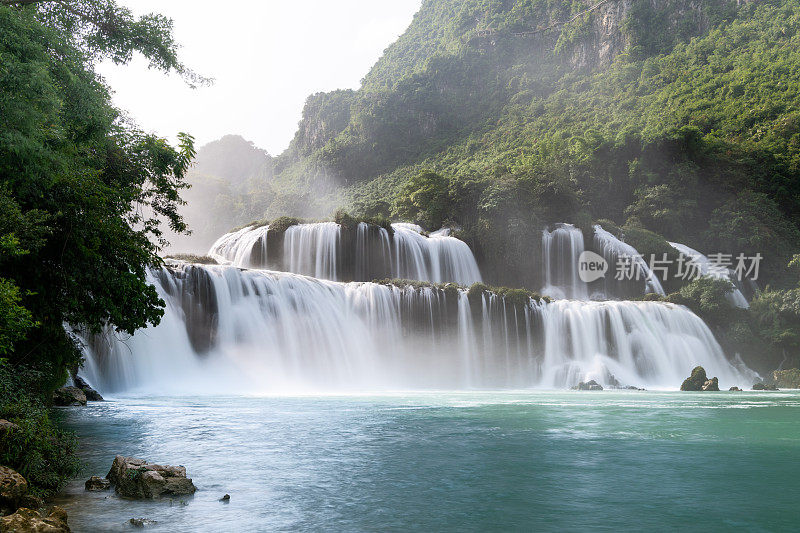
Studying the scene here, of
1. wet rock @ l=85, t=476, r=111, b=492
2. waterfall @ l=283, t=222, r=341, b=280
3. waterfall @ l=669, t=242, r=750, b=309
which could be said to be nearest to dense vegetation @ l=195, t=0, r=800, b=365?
waterfall @ l=669, t=242, r=750, b=309

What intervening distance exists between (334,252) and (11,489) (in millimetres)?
29736

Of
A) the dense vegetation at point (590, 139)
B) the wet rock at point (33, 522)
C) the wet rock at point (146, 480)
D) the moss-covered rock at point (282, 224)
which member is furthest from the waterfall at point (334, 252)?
the wet rock at point (33, 522)

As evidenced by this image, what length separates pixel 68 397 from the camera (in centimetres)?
1482

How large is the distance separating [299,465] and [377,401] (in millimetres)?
9952

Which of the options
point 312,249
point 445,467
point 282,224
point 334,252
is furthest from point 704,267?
point 445,467

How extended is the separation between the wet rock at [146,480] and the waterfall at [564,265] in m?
36.9

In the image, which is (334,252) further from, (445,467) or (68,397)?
(445,467)

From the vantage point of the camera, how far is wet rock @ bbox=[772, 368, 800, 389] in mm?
30906

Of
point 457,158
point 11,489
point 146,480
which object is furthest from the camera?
point 457,158

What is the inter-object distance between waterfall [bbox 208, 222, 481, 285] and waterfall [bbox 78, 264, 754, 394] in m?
6.99

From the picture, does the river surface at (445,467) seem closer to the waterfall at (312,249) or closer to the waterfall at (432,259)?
the waterfall at (312,249)

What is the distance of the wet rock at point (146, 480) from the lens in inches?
262

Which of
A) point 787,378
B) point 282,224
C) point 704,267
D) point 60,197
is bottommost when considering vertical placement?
point 787,378

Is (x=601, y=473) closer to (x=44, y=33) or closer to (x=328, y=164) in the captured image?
(x=44, y=33)
